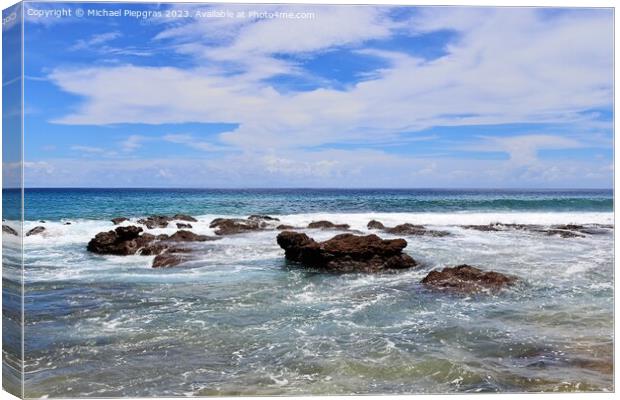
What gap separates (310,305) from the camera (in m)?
8.46

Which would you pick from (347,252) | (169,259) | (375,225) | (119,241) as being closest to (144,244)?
(119,241)

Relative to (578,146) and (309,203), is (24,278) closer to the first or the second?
(309,203)

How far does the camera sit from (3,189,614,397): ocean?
7.27 metres

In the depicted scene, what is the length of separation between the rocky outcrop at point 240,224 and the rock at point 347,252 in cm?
52

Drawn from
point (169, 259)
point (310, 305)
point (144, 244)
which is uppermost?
point (144, 244)

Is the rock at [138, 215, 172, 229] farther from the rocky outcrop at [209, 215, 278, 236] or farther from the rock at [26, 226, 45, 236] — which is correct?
the rock at [26, 226, 45, 236]

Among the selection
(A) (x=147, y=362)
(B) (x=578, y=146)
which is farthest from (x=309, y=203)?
(B) (x=578, y=146)

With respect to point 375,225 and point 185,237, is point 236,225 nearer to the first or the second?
point 185,237

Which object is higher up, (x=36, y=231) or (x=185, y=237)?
(x=36, y=231)

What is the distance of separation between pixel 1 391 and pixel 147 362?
206 cm

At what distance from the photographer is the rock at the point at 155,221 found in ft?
28.6

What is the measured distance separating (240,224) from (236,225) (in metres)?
0.07

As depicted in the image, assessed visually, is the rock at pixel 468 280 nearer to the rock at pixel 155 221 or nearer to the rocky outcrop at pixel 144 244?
the rocky outcrop at pixel 144 244

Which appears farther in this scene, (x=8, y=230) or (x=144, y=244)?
(x=144, y=244)
